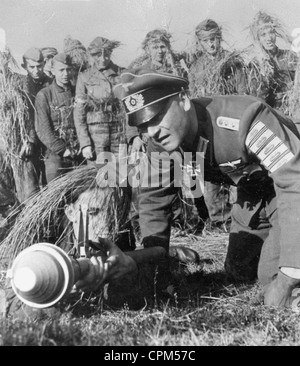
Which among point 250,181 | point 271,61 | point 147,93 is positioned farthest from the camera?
point 271,61

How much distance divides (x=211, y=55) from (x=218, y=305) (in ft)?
12.4

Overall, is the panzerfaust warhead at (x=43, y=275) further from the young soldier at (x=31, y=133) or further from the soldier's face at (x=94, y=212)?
the young soldier at (x=31, y=133)

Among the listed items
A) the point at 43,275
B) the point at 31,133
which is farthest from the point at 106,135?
the point at 43,275

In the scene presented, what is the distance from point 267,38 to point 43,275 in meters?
4.88

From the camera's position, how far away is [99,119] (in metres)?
7.11

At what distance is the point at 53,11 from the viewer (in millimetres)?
6680

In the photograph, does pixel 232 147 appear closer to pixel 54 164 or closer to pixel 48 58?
pixel 54 164

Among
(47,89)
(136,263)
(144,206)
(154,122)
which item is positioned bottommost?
(136,263)

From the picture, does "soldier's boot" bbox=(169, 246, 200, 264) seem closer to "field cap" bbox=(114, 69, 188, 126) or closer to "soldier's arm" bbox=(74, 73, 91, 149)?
"field cap" bbox=(114, 69, 188, 126)

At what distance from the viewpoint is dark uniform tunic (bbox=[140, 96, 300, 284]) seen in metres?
3.96

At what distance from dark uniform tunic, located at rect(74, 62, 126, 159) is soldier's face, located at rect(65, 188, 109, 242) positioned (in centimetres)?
201

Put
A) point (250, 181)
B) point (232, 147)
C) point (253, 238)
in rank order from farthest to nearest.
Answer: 1. point (253, 238)
2. point (250, 181)
3. point (232, 147)

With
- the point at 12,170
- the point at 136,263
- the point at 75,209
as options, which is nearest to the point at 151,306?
the point at 136,263
